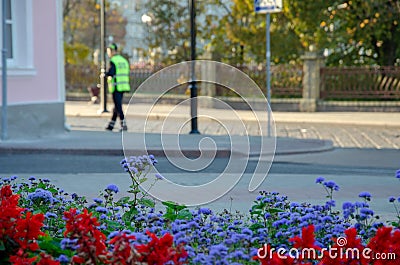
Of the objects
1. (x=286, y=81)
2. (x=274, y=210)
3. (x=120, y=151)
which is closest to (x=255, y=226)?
(x=274, y=210)

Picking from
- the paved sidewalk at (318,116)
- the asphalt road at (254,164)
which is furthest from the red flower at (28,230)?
the paved sidewalk at (318,116)

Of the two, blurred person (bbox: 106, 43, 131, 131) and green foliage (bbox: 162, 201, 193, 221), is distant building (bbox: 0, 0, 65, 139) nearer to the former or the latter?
blurred person (bbox: 106, 43, 131, 131)

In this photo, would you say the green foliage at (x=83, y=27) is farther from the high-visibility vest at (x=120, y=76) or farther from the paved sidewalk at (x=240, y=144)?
the high-visibility vest at (x=120, y=76)

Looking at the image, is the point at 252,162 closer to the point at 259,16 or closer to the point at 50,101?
the point at 50,101

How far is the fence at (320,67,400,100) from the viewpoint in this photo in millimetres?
27547

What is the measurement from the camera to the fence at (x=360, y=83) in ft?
90.4

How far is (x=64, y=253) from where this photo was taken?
4.58 meters

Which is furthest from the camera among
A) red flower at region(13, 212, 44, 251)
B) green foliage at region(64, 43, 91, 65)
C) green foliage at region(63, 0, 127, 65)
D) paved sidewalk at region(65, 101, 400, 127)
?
green foliage at region(63, 0, 127, 65)

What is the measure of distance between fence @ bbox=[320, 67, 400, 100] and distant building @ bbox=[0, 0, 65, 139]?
13.3 m

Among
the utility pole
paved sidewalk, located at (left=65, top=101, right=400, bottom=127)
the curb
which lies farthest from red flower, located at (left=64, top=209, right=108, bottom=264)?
paved sidewalk, located at (left=65, top=101, right=400, bottom=127)

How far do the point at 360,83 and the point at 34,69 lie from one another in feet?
46.5

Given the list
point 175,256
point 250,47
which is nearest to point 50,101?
point 175,256

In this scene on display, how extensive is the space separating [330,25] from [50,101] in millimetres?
16292

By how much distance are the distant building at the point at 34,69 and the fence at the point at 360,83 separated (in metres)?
13.3
